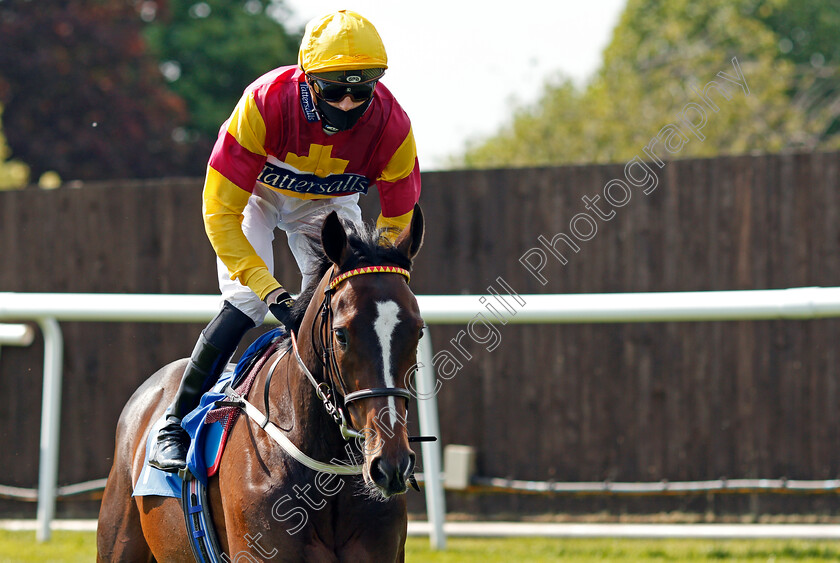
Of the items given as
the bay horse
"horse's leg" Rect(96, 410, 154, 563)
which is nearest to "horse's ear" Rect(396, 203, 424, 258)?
the bay horse

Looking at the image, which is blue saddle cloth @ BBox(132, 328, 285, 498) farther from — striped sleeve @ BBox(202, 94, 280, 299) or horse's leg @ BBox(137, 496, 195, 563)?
striped sleeve @ BBox(202, 94, 280, 299)

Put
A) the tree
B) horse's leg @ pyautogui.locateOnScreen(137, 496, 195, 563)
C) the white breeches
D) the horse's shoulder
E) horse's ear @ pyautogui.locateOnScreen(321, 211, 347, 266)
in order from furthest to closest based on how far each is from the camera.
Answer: the tree → the horse's shoulder → the white breeches → horse's leg @ pyautogui.locateOnScreen(137, 496, 195, 563) → horse's ear @ pyautogui.locateOnScreen(321, 211, 347, 266)

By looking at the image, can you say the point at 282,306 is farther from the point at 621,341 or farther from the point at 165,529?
the point at 621,341

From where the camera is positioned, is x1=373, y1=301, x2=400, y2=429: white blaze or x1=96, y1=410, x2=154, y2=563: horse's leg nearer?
x1=373, y1=301, x2=400, y2=429: white blaze

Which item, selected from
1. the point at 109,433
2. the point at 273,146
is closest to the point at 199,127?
the point at 109,433

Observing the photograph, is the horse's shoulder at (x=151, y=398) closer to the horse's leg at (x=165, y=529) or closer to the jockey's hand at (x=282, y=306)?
the horse's leg at (x=165, y=529)

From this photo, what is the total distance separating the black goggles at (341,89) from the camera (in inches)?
121

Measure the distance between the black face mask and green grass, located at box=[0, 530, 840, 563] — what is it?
2894 millimetres

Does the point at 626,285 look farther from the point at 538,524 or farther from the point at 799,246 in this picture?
the point at 538,524

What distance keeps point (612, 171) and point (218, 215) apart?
3622mm

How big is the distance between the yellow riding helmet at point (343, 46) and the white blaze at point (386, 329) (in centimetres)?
86

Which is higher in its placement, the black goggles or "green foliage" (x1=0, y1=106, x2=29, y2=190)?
"green foliage" (x1=0, y1=106, x2=29, y2=190)

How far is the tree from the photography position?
19.2 m

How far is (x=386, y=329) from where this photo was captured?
255cm
